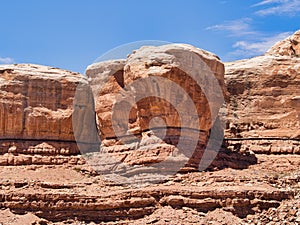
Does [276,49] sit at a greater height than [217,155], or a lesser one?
greater

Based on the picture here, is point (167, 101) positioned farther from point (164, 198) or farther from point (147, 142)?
point (164, 198)

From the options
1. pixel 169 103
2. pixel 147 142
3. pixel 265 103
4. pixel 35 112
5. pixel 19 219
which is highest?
pixel 265 103

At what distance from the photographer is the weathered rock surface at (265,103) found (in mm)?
55312

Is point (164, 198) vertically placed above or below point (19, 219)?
above

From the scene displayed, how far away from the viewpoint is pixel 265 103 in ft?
185

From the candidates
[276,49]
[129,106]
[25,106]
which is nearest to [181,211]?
[129,106]

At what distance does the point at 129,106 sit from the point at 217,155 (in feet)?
18.2

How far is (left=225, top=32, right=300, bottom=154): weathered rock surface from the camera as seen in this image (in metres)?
55.3

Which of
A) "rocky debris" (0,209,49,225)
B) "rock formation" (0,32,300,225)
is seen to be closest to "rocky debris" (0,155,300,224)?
"rock formation" (0,32,300,225)

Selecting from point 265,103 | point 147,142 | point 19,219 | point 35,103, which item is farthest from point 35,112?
point 265,103

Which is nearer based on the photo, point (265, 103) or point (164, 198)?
point (164, 198)

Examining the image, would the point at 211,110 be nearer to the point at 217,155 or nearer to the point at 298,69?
the point at 217,155

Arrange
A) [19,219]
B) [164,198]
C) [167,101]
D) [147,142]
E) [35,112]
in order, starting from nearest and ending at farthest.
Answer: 1. [164,198]
2. [19,219]
3. [167,101]
4. [147,142]
5. [35,112]

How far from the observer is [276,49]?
6419 centimetres
